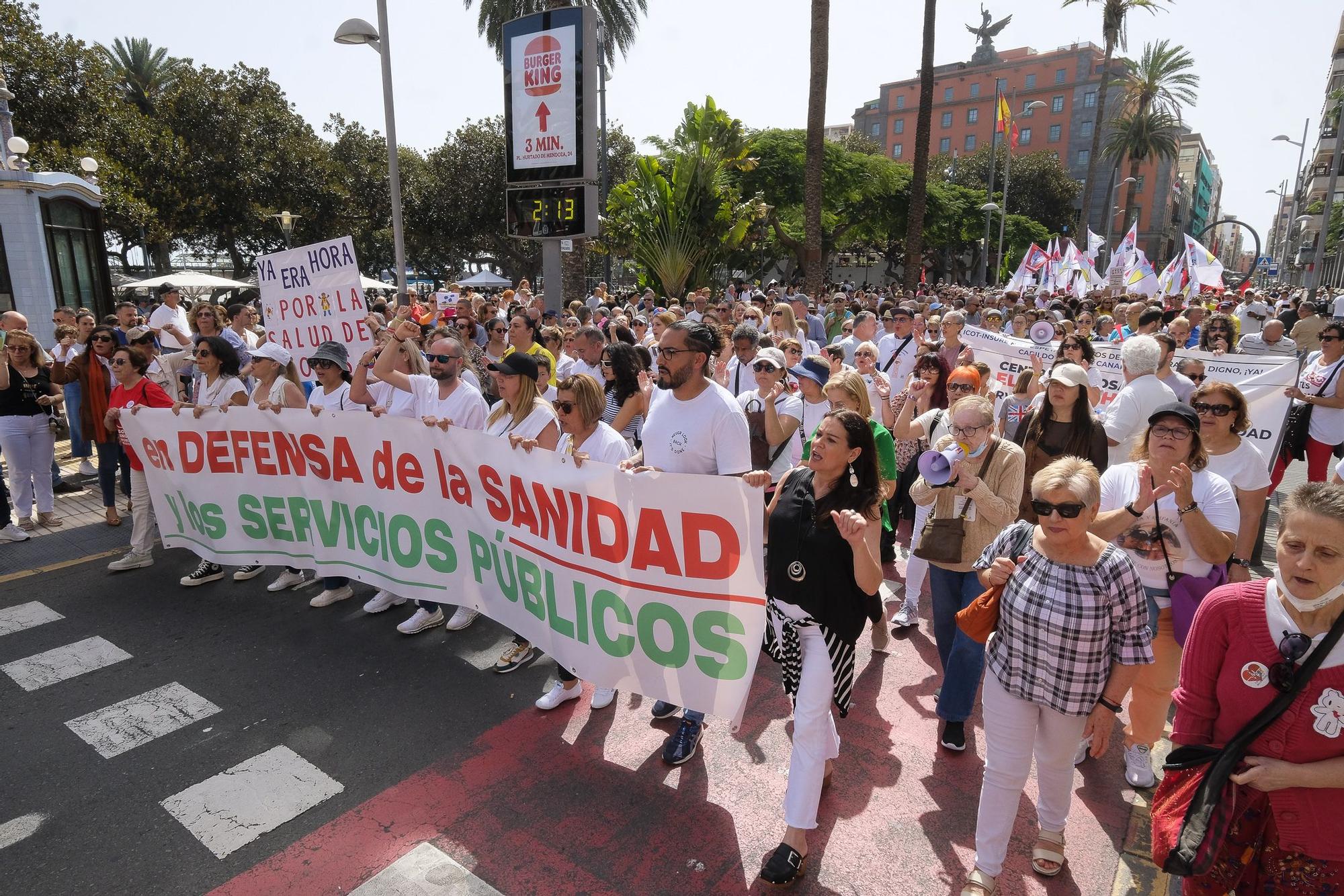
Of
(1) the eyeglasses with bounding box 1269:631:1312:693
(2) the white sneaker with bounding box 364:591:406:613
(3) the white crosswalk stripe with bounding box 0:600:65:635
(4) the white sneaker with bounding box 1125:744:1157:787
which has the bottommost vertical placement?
(3) the white crosswalk stripe with bounding box 0:600:65:635

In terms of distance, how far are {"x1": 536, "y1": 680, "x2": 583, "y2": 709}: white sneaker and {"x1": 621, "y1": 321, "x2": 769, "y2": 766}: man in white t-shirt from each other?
2.47 ft

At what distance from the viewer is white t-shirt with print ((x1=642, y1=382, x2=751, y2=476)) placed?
12.6 feet

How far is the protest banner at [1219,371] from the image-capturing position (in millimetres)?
5648

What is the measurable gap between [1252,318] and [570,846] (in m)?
16.7

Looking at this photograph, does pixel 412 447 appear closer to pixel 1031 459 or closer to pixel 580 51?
pixel 1031 459

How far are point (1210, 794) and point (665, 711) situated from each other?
8.75 ft

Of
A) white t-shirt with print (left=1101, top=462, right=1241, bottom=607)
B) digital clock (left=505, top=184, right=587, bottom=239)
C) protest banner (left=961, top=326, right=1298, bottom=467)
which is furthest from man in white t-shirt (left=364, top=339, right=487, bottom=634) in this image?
digital clock (left=505, top=184, right=587, bottom=239)

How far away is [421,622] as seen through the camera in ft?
17.6

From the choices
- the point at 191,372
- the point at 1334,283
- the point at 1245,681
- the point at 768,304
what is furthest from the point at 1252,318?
the point at 1334,283

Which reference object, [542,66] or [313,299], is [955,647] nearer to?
[313,299]

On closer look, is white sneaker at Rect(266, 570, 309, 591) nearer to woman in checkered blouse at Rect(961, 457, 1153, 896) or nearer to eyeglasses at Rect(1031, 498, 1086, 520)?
woman in checkered blouse at Rect(961, 457, 1153, 896)

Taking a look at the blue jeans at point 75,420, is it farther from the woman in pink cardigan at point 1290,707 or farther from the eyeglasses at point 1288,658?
the eyeglasses at point 1288,658

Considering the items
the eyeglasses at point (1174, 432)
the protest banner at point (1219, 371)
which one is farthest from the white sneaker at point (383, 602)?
the protest banner at point (1219, 371)

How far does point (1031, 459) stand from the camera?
487 cm
